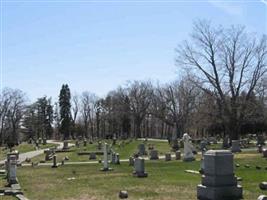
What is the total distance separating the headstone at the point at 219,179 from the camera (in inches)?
497

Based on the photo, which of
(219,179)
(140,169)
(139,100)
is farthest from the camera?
(139,100)

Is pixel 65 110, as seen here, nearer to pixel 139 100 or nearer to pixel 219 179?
pixel 139 100

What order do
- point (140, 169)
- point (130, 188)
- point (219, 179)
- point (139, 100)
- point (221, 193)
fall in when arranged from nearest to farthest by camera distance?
point (221, 193) < point (219, 179) < point (130, 188) < point (140, 169) < point (139, 100)

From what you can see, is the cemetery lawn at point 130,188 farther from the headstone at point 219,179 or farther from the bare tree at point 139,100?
the bare tree at point 139,100

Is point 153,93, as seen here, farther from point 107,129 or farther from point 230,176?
point 230,176

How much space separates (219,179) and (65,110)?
114216mm

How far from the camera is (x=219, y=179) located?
499 inches

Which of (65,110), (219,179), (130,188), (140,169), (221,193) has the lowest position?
(130,188)

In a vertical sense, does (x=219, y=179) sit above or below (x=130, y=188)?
above

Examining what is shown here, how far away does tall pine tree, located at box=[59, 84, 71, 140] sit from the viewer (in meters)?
124

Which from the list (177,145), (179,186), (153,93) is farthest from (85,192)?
(153,93)

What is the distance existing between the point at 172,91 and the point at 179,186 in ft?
278

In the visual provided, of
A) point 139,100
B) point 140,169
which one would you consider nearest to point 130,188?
point 140,169

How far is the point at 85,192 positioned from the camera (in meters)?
16.3
